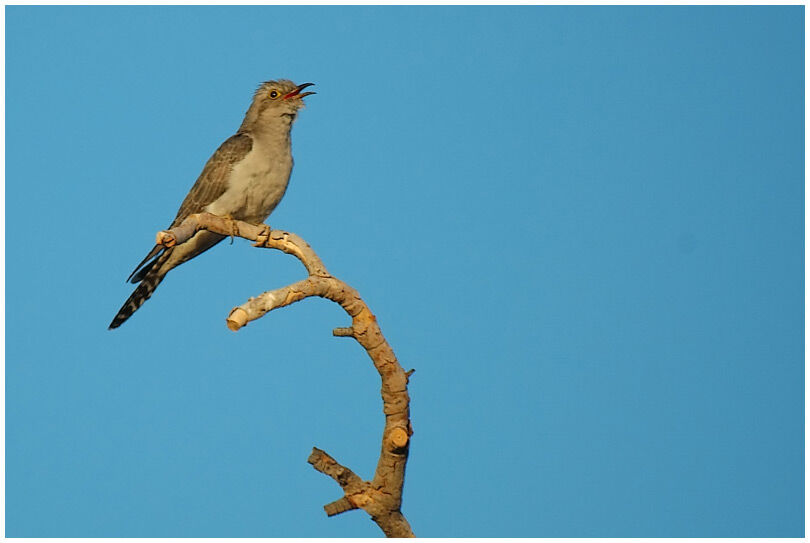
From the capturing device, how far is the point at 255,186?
10211 mm

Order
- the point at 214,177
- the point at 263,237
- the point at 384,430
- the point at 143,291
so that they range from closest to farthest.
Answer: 1. the point at 384,430
2. the point at 263,237
3. the point at 143,291
4. the point at 214,177

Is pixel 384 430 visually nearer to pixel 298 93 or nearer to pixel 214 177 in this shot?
pixel 214 177

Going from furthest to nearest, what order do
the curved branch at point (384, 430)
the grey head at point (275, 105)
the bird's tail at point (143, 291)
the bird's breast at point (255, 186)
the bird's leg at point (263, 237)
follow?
the grey head at point (275, 105) → the bird's breast at point (255, 186) → the bird's tail at point (143, 291) → the bird's leg at point (263, 237) → the curved branch at point (384, 430)

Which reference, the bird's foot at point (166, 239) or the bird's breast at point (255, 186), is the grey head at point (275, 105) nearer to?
the bird's breast at point (255, 186)

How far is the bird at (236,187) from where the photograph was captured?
10.1 m

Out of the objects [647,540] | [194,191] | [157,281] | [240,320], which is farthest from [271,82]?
[647,540]

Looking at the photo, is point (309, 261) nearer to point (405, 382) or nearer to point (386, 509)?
point (405, 382)

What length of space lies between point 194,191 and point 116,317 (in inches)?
55.7

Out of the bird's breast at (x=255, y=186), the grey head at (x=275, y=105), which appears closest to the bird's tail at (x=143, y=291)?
the bird's breast at (x=255, y=186)

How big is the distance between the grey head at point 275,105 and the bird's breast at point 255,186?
1.31 feet

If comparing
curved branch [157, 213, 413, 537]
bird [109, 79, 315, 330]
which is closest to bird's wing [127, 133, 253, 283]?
bird [109, 79, 315, 330]

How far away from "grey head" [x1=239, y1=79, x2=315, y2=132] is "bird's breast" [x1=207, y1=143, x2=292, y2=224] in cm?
40

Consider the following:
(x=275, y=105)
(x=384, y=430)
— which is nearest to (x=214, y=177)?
(x=275, y=105)

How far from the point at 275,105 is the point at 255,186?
1.09 m
